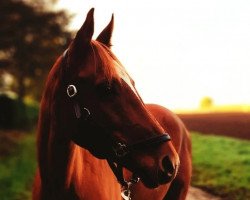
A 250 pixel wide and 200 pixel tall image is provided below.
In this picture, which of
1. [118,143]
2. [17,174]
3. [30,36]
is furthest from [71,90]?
[30,36]

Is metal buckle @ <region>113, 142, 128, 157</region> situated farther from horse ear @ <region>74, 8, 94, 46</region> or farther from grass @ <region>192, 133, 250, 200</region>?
grass @ <region>192, 133, 250, 200</region>

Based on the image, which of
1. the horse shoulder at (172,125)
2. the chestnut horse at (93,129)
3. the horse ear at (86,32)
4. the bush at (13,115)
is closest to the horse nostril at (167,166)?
the chestnut horse at (93,129)

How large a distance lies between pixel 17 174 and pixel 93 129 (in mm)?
8211

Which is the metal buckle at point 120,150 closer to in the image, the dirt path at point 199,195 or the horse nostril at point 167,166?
the horse nostril at point 167,166

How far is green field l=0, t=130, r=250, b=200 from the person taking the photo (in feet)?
28.7

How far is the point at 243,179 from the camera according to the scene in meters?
9.67

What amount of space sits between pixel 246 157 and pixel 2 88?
13800 millimetres

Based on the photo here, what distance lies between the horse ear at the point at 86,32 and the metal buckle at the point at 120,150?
633mm

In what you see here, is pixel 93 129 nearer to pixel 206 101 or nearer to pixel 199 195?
pixel 199 195

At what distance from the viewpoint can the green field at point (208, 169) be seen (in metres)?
8.73

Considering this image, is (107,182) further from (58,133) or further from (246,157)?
(246,157)

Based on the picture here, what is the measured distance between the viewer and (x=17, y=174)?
34.3ft

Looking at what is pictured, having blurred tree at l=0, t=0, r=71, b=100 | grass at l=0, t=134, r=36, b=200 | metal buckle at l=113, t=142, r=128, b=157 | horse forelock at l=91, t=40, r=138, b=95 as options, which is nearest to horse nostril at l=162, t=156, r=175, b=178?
→ metal buckle at l=113, t=142, r=128, b=157

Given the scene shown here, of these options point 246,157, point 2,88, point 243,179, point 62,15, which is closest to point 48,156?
point 243,179
